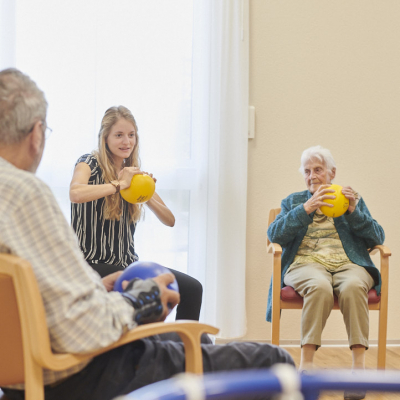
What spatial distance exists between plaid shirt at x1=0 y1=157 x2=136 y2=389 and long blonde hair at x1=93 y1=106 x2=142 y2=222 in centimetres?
131

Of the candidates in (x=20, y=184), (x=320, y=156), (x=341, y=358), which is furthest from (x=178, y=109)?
(x=20, y=184)

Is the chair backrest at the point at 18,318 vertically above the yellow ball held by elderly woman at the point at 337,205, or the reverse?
the yellow ball held by elderly woman at the point at 337,205

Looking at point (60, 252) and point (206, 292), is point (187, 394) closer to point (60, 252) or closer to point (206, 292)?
point (60, 252)

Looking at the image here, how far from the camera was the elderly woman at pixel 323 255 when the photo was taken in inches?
96.7

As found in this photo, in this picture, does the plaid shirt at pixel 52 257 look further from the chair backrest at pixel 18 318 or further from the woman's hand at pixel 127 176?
the woman's hand at pixel 127 176

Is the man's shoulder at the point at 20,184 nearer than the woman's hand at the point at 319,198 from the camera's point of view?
Yes

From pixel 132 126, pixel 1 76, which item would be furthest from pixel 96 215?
pixel 1 76

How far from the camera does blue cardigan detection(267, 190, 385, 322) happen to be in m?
2.68

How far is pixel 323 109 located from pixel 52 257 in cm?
260

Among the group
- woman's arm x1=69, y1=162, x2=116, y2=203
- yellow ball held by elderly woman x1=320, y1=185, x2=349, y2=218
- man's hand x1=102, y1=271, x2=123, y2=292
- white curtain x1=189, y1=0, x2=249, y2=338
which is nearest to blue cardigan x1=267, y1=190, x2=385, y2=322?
yellow ball held by elderly woman x1=320, y1=185, x2=349, y2=218

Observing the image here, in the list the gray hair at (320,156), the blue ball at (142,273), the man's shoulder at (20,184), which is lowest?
the blue ball at (142,273)

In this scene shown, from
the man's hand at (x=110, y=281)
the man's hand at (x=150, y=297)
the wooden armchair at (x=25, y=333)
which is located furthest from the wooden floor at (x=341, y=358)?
the wooden armchair at (x=25, y=333)

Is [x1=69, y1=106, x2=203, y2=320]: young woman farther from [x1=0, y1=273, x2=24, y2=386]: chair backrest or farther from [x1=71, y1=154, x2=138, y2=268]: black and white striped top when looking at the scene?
[x1=0, y1=273, x2=24, y2=386]: chair backrest

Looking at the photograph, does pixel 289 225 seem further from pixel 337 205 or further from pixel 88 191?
pixel 88 191
